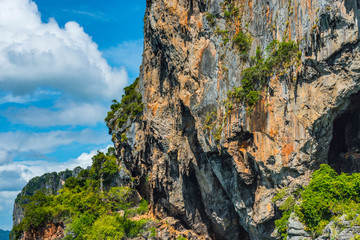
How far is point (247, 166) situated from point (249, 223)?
4081 mm

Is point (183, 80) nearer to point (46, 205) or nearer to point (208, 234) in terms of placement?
point (208, 234)

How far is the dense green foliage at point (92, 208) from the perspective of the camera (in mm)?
32531

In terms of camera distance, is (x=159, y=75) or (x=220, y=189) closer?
(x=220, y=189)

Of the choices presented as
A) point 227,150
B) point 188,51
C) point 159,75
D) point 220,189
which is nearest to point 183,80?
point 188,51

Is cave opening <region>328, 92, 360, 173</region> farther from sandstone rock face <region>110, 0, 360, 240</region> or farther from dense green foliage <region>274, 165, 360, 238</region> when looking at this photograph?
dense green foliage <region>274, 165, 360, 238</region>

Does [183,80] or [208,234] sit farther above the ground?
[183,80]

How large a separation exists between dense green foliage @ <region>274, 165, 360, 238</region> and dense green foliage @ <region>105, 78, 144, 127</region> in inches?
831

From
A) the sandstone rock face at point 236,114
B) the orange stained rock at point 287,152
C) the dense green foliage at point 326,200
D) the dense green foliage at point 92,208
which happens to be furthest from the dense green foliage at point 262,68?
the dense green foliage at point 92,208

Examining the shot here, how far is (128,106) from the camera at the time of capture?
38531mm

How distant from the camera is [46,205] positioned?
126ft

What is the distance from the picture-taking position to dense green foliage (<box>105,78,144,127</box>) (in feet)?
121

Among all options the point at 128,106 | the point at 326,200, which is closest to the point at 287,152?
the point at 326,200

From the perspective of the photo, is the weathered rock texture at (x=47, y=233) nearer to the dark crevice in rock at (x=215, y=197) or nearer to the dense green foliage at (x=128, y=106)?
the dense green foliage at (x=128, y=106)

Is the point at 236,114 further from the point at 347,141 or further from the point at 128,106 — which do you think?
the point at 128,106
